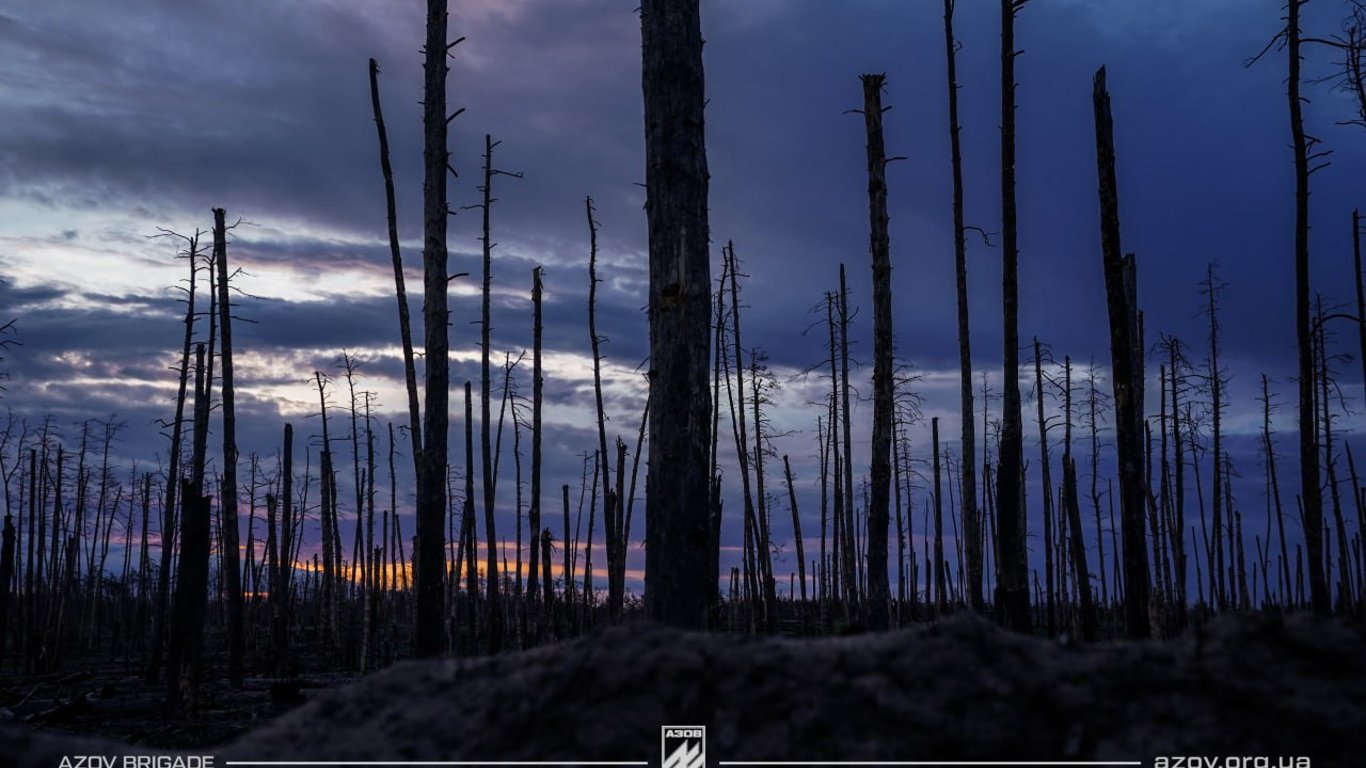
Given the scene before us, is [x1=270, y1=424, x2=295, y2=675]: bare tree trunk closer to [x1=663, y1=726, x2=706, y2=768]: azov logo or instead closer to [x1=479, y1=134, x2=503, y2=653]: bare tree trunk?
[x1=479, y1=134, x2=503, y2=653]: bare tree trunk

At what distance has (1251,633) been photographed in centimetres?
322

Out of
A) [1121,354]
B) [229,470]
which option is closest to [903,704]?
[1121,354]

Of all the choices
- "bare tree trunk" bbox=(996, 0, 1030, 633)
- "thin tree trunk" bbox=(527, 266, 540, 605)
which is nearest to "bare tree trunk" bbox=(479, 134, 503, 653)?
"thin tree trunk" bbox=(527, 266, 540, 605)

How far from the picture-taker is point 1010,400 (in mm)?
12164

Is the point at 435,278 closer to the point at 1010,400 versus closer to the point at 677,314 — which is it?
the point at 677,314

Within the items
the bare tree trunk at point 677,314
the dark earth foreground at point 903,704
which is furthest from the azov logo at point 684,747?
the bare tree trunk at point 677,314

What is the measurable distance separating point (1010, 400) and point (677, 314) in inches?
284

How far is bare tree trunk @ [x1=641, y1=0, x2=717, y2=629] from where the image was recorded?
629 cm

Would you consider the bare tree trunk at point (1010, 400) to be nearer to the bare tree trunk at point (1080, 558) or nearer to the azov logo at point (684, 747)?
the bare tree trunk at point (1080, 558)

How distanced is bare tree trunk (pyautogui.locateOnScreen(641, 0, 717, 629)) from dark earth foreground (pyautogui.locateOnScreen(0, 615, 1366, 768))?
278 cm

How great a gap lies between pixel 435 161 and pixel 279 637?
45.5ft

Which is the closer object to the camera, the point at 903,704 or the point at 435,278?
the point at 903,704

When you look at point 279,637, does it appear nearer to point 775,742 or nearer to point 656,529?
point 656,529

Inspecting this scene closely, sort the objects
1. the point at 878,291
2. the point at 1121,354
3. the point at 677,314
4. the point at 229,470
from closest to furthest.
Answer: the point at 677,314, the point at 1121,354, the point at 878,291, the point at 229,470
